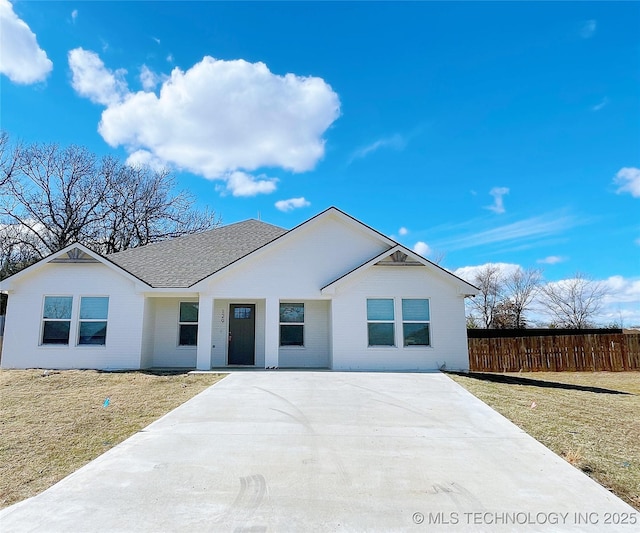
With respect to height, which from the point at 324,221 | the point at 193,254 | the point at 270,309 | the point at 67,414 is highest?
the point at 324,221

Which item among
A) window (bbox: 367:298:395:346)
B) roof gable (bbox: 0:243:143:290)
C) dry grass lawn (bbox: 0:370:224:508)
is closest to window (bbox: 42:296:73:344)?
roof gable (bbox: 0:243:143:290)

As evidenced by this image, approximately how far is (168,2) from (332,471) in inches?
490

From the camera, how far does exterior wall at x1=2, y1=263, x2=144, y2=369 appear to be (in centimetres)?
1312

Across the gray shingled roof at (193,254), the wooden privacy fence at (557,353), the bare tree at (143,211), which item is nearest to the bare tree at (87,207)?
the bare tree at (143,211)

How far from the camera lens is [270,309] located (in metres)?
13.6

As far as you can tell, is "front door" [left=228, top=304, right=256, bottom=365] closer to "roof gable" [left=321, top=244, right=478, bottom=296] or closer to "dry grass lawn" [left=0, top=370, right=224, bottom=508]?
"dry grass lawn" [left=0, top=370, right=224, bottom=508]

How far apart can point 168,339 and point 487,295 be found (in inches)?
1334

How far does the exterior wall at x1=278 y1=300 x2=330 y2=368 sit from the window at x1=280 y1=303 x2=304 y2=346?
0.15 metres

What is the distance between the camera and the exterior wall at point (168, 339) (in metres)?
14.2

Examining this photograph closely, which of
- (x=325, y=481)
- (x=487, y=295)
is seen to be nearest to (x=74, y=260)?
(x=325, y=481)

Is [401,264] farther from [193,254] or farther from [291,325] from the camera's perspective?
[193,254]

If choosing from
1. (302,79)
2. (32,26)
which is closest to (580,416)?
(302,79)

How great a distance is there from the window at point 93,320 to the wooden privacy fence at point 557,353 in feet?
47.4

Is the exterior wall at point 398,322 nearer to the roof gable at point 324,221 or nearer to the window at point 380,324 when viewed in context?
the window at point 380,324
